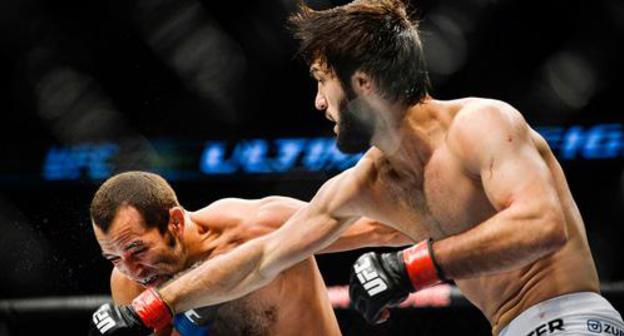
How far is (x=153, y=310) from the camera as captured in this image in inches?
73.0

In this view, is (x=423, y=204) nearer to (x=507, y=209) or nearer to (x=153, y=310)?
(x=507, y=209)

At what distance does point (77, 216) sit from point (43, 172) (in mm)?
182

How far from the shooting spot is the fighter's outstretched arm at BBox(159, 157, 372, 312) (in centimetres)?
186

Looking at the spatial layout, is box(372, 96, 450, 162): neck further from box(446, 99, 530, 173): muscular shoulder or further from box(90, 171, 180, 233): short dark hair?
box(90, 171, 180, 233): short dark hair

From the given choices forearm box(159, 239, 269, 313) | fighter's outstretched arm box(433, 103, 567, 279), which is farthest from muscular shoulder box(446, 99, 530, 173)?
forearm box(159, 239, 269, 313)

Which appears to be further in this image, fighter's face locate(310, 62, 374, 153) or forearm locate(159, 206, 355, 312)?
forearm locate(159, 206, 355, 312)

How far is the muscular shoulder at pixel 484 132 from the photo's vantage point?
5.08 feet

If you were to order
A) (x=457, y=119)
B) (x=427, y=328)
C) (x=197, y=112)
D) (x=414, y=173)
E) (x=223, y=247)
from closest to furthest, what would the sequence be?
(x=457, y=119)
(x=414, y=173)
(x=223, y=247)
(x=427, y=328)
(x=197, y=112)

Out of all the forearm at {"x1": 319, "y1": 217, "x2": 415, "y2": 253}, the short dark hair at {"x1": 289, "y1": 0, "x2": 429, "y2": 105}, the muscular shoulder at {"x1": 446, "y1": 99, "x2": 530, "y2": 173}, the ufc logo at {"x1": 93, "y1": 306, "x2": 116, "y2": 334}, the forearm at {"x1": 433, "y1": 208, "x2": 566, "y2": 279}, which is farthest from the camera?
the forearm at {"x1": 319, "y1": 217, "x2": 415, "y2": 253}

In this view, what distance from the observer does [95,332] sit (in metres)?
1.88

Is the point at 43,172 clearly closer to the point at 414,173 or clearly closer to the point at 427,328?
the point at 427,328

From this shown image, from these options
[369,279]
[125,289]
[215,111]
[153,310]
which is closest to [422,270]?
[369,279]

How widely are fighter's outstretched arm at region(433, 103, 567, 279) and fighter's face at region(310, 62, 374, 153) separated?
0.22 meters

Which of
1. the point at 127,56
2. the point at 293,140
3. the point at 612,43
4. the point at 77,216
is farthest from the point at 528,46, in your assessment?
the point at 77,216
